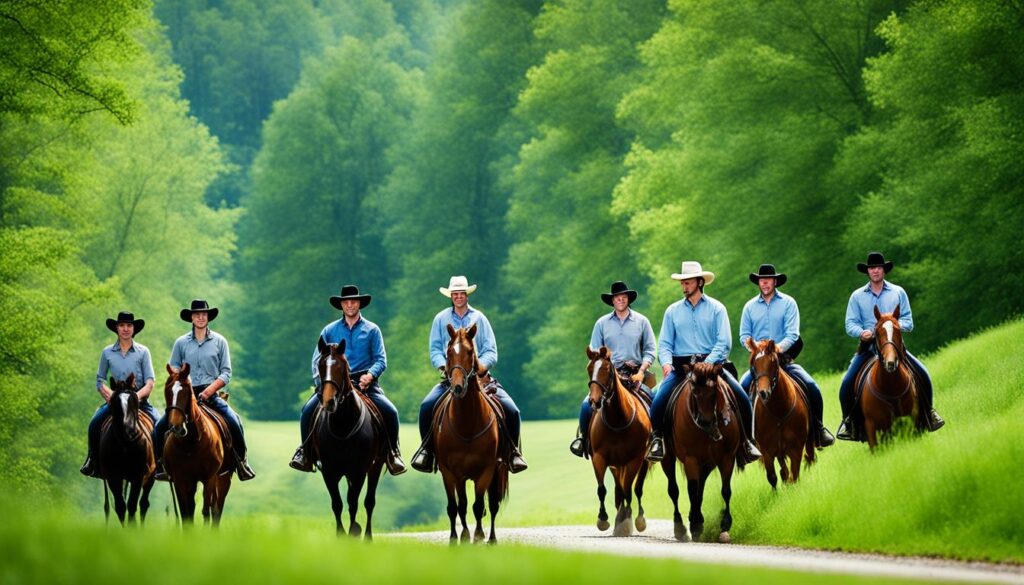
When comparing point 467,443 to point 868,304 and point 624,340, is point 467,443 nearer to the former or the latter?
point 624,340

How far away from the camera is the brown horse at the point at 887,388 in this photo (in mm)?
18234

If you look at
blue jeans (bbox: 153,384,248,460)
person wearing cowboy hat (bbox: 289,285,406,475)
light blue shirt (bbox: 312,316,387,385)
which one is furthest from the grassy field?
light blue shirt (bbox: 312,316,387,385)

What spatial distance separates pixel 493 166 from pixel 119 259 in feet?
69.0

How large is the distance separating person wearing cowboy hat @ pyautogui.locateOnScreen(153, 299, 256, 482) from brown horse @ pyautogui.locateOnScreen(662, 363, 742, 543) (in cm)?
537

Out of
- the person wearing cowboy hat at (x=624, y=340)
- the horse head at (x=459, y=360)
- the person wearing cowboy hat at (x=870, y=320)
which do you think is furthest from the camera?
the person wearing cowboy hat at (x=624, y=340)

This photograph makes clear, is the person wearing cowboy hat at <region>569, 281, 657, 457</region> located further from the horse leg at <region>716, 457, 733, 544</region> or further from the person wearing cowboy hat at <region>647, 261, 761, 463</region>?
the horse leg at <region>716, 457, 733, 544</region>

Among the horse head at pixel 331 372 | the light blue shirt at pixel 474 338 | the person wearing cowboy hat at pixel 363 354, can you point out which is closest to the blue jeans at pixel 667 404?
the light blue shirt at pixel 474 338

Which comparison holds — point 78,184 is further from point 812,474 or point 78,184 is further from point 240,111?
point 240,111

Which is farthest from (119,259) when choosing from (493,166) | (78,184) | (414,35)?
(414,35)

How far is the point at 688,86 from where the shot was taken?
136ft

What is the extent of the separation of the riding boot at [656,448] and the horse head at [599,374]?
31.3 inches

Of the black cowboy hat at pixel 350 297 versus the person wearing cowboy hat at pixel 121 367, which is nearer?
the black cowboy hat at pixel 350 297

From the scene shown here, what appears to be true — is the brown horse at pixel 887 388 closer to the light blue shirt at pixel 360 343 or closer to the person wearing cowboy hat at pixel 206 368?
the light blue shirt at pixel 360 343

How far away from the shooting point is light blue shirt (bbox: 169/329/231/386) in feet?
62.5
